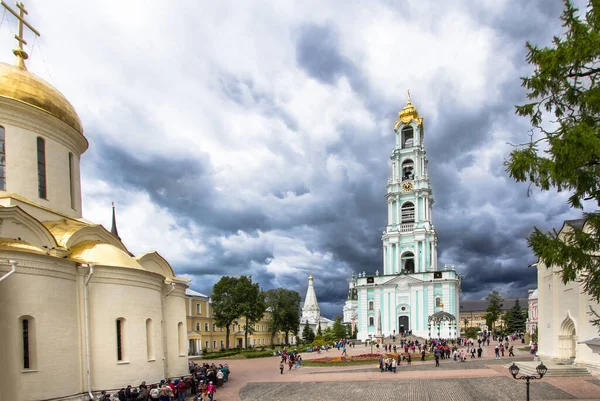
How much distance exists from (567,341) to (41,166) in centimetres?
2705

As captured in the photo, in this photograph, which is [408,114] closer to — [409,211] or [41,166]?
[409,211]

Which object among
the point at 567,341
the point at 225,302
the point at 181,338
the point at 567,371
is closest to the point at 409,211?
the point at 225,302

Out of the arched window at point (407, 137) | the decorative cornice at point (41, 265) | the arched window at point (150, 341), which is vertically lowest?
the arched window at point (150, 341)

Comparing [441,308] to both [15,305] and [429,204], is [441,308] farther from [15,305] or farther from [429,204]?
[15,305]

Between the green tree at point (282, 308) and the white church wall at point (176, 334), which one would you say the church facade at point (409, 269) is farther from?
the white church wall at point (176, 334)

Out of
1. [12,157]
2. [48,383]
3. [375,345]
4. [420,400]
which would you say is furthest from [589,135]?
[375,345]

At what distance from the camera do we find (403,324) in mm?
64750

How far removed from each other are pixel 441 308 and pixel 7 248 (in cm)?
5750

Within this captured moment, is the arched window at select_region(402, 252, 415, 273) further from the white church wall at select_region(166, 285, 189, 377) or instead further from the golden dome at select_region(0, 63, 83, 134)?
the golden dome at select_region(0, 63, 83, 134)

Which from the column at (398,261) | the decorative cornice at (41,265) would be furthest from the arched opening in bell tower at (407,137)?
the decorative cornice at (41,265)

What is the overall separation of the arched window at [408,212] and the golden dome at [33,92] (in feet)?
181

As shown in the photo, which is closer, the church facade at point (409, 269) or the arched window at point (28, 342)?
the arched window at point (28, 342)

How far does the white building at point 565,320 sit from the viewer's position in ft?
69.5

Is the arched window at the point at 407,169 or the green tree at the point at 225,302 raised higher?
the arched window at the point at 407,169
